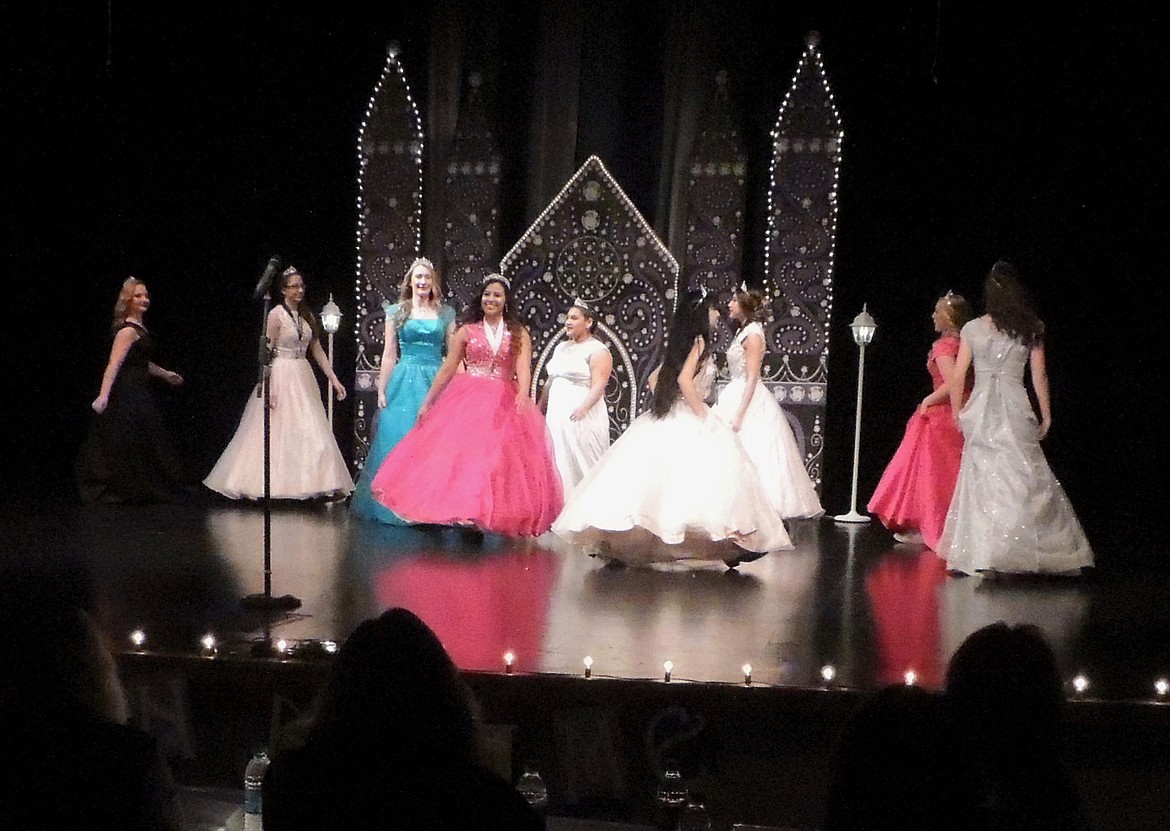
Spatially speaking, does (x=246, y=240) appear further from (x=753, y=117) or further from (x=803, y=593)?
(x=803, y=593)

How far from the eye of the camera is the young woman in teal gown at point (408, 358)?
8195 millimetres

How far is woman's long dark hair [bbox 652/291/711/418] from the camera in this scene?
20.8 ft

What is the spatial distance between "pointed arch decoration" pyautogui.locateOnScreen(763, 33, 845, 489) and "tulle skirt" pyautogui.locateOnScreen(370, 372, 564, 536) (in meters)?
2.36

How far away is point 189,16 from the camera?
28.3 ft

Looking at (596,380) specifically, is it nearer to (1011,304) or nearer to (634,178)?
(1011,304)

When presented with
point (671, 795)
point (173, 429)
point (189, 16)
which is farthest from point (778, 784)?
point (173, 429)

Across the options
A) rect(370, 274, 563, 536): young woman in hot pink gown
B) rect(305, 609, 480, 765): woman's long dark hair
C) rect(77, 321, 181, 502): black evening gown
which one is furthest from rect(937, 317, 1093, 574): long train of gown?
rect(77, 321, 181, 502): black evening gown

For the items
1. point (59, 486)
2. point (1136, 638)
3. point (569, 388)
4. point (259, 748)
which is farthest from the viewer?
point (59, 486)

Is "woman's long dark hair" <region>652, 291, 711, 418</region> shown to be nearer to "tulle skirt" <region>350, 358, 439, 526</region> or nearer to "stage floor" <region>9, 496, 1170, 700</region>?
"stage floor" <region>9, 496, 1170, 700</region>

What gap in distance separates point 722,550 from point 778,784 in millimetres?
2449

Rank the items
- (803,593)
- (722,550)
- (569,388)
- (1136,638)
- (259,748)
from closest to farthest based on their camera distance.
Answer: (259,748)
(1136,638)
(803,593)
(722,550)
(569,388)

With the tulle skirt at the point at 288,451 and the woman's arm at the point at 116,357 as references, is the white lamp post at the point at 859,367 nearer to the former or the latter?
the tulle skirt at the point at 288,451

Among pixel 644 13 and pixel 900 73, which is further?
pixel 644 13

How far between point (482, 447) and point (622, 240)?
2.68 m
